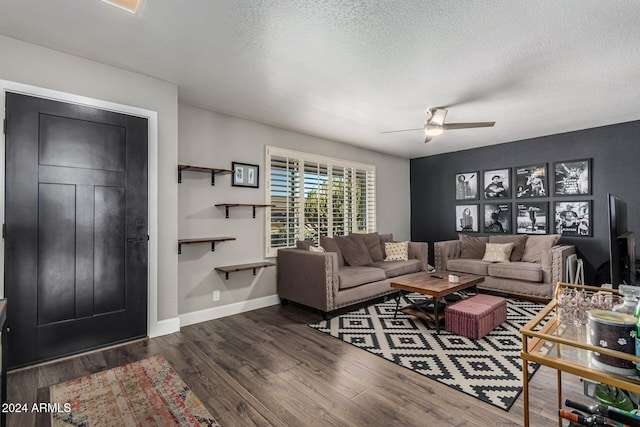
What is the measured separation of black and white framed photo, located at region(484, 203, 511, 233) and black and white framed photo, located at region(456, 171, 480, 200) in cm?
36

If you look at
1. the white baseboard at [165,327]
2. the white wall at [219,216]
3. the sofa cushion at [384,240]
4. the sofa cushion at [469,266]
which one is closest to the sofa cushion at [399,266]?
the sofa cushion at [384,240]

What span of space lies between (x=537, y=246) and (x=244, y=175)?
4688 mm

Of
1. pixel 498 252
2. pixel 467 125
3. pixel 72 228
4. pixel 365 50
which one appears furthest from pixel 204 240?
pixel 498 252

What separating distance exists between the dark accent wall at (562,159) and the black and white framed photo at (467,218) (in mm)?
110

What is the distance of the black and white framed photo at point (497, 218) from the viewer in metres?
5.74

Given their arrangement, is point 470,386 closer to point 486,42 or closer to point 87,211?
point 486,42

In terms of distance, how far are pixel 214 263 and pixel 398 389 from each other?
8.58 ft

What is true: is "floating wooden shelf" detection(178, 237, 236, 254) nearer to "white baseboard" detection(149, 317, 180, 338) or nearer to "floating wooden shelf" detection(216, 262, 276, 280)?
"floating wooden shelf" detection(216, 262, 276, 280)

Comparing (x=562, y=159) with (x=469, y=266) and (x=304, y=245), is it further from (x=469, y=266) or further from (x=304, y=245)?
(x=304, y=245)

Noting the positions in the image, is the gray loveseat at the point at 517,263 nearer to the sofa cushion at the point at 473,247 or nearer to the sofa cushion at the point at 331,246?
the sofa cushion at the point at 473,247

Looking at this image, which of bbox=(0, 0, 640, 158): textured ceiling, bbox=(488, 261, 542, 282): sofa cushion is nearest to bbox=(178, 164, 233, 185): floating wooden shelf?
bbox=(0, 0, 640, 158): textured ceiling

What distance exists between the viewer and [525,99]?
3648 mm

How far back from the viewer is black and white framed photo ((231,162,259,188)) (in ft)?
13.6

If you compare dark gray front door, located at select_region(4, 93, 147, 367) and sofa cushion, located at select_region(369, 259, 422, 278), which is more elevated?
dark gray front door, located at select_region(4, 93, 147, 367)
